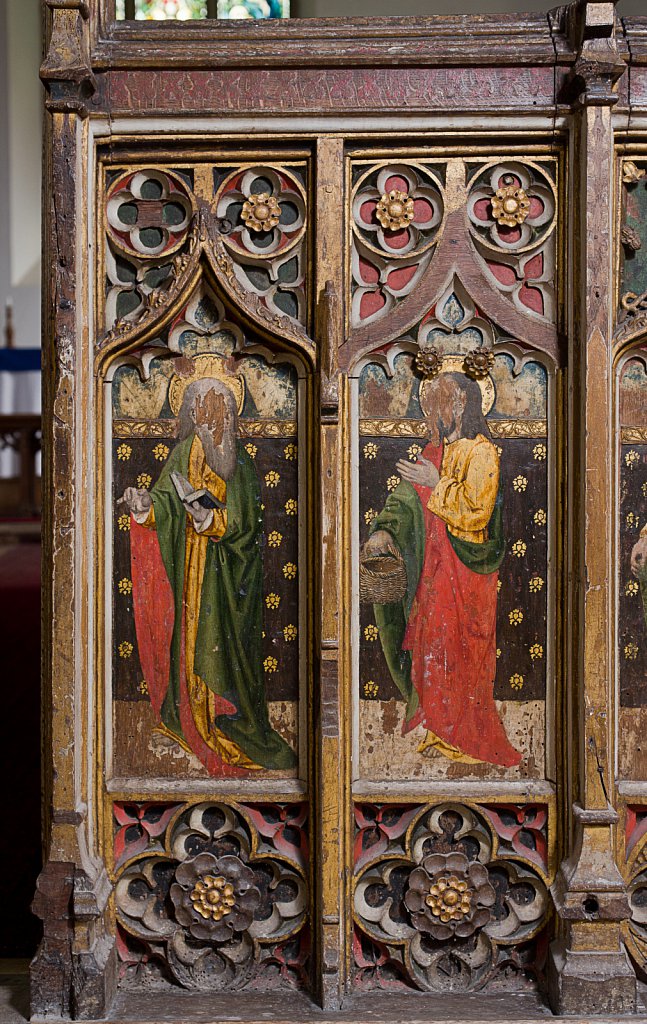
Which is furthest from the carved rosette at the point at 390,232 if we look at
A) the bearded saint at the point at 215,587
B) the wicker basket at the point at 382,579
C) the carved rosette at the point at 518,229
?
the wicker basket at the point at 382,579

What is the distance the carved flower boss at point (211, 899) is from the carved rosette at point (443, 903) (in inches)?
16.9

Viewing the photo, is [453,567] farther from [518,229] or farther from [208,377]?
[518,229]

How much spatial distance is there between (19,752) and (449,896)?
109 inches

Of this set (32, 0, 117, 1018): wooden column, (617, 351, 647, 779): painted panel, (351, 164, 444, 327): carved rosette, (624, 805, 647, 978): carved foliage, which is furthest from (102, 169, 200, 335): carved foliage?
(624, 805, 647, 978): carved foliage

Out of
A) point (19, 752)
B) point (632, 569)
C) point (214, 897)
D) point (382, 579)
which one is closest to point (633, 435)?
point (632, 569)

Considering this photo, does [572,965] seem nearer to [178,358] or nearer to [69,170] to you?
[178,358]

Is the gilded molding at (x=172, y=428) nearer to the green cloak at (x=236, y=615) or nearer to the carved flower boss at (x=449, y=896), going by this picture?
the green cloak at (x=236, y=615)

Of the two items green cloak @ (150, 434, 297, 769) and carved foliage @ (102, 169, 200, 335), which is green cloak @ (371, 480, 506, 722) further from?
carved foliage @ (102, 169, 200, 335)

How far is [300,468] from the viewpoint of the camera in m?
3.56

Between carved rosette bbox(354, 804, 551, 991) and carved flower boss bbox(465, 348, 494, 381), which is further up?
carved flower boss bbox(465, 348, 494, 381)

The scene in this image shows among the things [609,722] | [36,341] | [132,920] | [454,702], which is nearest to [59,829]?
[132,920]

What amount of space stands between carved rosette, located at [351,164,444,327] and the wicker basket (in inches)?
35.3

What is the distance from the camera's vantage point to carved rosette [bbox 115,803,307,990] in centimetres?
352

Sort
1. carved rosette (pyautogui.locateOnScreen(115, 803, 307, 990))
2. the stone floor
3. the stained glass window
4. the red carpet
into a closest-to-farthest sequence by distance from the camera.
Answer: the stone floor → carved rosette (pyautogui.locateOnScreen(115, 803, 307, 990)) → the red carpet → the stained glass window
